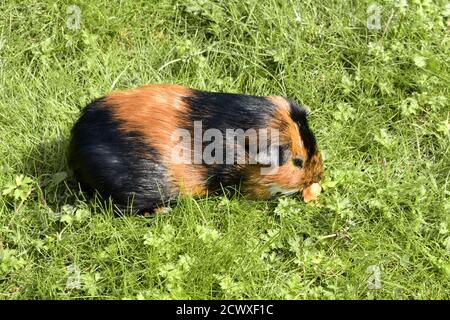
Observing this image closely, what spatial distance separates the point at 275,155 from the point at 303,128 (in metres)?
0.28

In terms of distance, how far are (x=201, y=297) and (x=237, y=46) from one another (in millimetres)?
2014

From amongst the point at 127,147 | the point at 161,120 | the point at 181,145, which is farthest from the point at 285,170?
the point at 127,147

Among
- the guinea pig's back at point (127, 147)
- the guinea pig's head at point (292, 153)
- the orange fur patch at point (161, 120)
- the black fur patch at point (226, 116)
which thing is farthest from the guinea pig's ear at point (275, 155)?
the guinea pig's back at point (127, 147)

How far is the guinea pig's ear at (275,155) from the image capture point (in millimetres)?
4020

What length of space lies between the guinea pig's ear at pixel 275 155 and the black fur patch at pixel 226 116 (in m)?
0.15

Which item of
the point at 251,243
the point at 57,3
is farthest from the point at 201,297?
the point at 57,3

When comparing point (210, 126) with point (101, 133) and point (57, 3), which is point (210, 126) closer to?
point (101, 133)

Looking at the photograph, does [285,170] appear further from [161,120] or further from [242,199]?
[161,120]

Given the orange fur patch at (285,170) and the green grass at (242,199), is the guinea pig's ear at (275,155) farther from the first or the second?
the green grass at (242,199)

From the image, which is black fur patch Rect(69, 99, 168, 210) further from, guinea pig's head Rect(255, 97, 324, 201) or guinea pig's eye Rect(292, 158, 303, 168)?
guinea pig's eye Rect(292, 158, 303, 168)

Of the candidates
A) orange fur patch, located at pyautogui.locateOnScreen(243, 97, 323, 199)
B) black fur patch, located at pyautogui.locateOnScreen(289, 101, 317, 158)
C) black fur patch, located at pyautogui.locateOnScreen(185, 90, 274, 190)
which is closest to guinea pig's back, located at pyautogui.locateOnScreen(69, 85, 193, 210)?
black fur patch, located at pyautogui.locateOnScreen(185, 90, 274, 190)

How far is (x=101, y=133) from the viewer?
3.95 m

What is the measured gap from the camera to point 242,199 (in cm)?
432

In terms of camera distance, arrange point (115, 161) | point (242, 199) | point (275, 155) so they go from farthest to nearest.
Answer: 1. point (242, 199)
2. point (275, 155)
3. point (115, 161)
